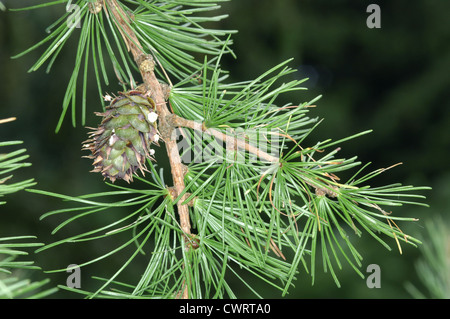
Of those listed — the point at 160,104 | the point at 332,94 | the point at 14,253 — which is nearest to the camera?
the point at 14,253

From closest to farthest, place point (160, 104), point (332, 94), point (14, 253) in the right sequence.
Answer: point (14, 253) < point (160, 104) < point (332, 94)

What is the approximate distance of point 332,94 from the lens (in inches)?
96.7

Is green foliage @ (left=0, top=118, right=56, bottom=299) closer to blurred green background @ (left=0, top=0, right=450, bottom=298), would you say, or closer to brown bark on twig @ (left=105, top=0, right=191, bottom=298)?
brown bark on twig @ (left=105, top=0, right=191, bottom=298)

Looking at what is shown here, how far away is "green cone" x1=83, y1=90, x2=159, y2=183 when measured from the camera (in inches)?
17.9

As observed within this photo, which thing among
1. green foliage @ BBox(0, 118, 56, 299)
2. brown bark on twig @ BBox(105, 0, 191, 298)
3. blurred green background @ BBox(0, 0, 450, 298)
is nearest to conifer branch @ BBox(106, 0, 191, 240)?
brown bark on twig @ BBox(105, 0, 191, 298)

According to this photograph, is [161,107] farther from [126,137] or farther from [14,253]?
[14,253]

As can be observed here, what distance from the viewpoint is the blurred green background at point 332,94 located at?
1.75 m

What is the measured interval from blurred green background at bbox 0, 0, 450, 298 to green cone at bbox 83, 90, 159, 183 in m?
1.20

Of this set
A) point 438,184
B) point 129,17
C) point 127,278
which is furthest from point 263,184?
point 438,184

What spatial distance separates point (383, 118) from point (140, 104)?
6.98 feet

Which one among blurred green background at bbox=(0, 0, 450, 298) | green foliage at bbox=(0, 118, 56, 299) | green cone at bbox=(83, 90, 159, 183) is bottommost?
green foliage at bbox=(0, 118, 56, 299)

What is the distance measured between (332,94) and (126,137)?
213 cm

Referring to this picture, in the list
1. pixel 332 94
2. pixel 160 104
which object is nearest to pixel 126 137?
pixel 160 104
